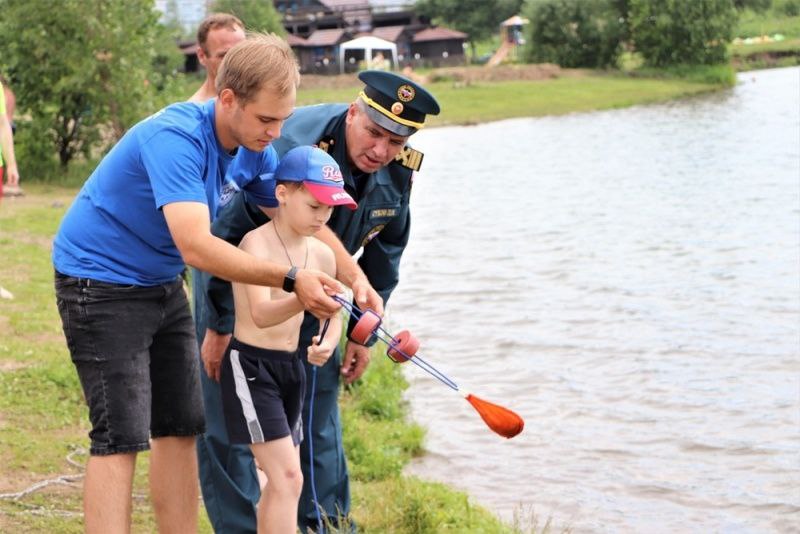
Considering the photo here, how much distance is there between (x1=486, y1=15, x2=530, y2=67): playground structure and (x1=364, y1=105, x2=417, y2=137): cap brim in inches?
2704

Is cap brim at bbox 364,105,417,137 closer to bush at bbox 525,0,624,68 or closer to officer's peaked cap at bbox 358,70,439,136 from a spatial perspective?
officer's peaked cap at bbox 358,70,439,136

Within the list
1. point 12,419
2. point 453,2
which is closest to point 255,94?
point 12,419

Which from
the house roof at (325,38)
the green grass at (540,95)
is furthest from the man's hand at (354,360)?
the house roof at (325,38)

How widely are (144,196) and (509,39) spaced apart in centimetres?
8593

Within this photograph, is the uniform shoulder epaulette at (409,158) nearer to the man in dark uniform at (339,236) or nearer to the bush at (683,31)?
the man in dark uniform at (339,236)

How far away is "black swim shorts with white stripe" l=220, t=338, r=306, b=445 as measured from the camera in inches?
185

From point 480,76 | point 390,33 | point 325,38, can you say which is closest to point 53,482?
point 480,76

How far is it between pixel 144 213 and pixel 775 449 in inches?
227

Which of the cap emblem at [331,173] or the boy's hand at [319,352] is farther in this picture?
the boy's hand at [319,352]

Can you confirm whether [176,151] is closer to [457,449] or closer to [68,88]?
[457,449]

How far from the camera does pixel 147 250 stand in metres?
4.24

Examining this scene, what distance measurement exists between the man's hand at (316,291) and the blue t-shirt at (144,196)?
39cm

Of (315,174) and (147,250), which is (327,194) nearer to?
(315,174)

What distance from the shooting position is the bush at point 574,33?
65.3 meters
